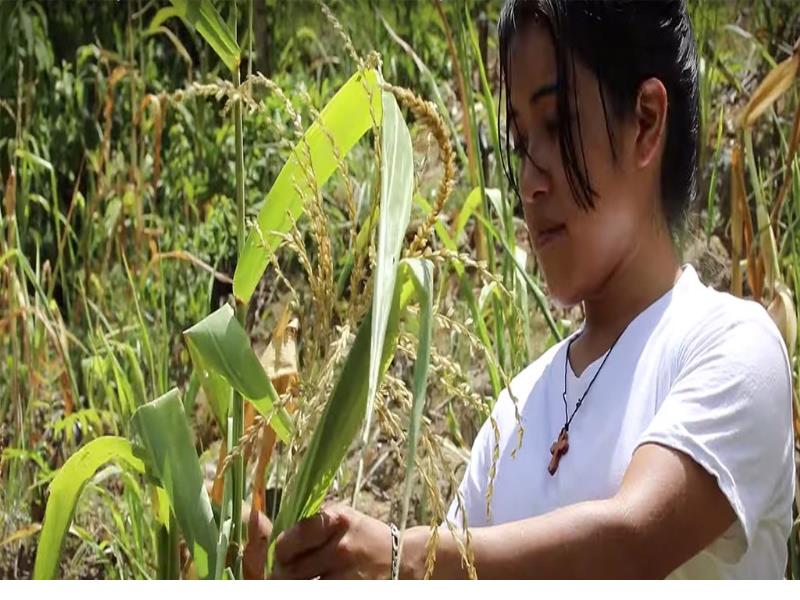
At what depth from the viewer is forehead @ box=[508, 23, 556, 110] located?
0.80 m

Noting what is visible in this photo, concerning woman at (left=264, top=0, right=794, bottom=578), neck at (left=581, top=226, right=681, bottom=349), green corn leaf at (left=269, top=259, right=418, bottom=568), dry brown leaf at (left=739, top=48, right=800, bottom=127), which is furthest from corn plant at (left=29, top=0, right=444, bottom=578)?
dry brown leaf at (left=739, top=48, right=800, bottom=127)

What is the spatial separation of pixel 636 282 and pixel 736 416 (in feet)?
0.49

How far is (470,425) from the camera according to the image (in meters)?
1.48

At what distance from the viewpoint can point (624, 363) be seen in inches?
31.1

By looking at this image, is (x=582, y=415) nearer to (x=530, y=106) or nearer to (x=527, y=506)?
(x=527, y=506)

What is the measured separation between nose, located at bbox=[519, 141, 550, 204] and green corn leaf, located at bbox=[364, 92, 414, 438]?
0.22 metres

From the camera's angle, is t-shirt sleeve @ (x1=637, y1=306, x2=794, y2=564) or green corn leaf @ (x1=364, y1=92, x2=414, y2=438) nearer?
green corn leaf @ (x1=364, y1=92, x2=414, y2=438)

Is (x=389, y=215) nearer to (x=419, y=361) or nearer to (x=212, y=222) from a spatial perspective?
(x=419, y=361)

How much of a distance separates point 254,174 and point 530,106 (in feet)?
3.57

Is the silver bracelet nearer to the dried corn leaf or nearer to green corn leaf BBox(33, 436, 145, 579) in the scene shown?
green corn leaf BBox(33, 436, 145, 579)

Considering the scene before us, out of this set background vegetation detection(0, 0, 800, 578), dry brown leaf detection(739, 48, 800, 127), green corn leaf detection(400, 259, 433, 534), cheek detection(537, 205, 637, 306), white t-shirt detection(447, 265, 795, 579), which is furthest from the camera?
background vegetation detection(0, 0, 800, 578)

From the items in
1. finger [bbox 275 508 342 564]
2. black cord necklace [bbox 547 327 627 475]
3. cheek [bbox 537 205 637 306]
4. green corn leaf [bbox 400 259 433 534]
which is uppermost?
green corn leaf [bbox 400 259 433 534]

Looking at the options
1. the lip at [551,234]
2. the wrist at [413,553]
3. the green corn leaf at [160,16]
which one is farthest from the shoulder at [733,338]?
the green corn leaf at [160,16]

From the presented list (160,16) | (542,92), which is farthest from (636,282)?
(160,16)
